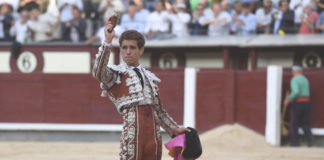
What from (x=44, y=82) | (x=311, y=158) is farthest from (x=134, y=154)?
(x=44, y=82)

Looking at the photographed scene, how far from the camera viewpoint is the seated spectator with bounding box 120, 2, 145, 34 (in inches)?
450

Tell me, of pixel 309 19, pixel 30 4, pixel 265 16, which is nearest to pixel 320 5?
pixel 309 19

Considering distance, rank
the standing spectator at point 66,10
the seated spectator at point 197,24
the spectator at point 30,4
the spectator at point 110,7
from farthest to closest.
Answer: the spectator at point 30,4 < the standing spectator at point 66,10 < the spectator at point 110,7 < the seated spectator at point 197,24

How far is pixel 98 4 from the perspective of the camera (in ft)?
40.9

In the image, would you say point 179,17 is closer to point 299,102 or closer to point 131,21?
point 131,21

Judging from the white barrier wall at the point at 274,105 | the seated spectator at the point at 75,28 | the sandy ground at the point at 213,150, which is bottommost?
the sandy ground at the point at 213,150

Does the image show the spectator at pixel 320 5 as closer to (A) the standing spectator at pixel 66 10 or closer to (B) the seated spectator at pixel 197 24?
(B) the seated spectator at pixel 197 24

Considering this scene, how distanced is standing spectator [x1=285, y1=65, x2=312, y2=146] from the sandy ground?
30 centimetres

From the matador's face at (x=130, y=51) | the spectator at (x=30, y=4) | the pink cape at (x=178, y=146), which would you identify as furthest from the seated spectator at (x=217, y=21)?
the matador's face at (x=130, y=51)

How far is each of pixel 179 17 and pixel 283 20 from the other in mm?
1585

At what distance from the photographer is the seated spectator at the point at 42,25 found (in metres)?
12.1

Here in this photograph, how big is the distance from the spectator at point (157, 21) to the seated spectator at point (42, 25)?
1.56m

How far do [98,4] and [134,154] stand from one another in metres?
8.66

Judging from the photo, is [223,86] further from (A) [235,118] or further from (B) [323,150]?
(B) [323,150]
